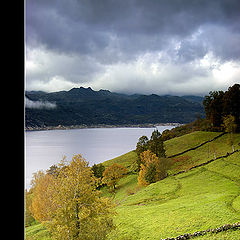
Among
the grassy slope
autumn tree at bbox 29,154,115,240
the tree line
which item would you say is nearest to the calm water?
autumn tree at bbox 29,154,115,240

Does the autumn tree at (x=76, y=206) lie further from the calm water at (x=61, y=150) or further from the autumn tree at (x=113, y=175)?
the autumn tree at (x=113, y=175)

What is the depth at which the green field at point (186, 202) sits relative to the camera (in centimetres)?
537

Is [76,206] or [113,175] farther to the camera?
[113,175]

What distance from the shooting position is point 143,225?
248 inches

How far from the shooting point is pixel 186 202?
316 inches

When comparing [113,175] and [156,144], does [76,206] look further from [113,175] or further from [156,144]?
[156,144]

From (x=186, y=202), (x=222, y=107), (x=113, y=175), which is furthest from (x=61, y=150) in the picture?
(x=222, y=107)

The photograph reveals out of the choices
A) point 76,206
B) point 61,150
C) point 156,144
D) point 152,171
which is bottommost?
point 152,171

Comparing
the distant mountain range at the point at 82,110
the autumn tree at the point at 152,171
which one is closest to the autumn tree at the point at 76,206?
the distant mountain range at the point at 82,110

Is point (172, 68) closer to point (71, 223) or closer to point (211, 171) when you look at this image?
point (71, 223)

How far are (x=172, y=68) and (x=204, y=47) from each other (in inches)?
31.4

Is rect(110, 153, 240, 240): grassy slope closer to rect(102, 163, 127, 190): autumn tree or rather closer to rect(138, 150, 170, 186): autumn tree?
rect(138, 150, 170, 186): autumn tree

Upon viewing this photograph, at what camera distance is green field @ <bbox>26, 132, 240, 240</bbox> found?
5.37m
